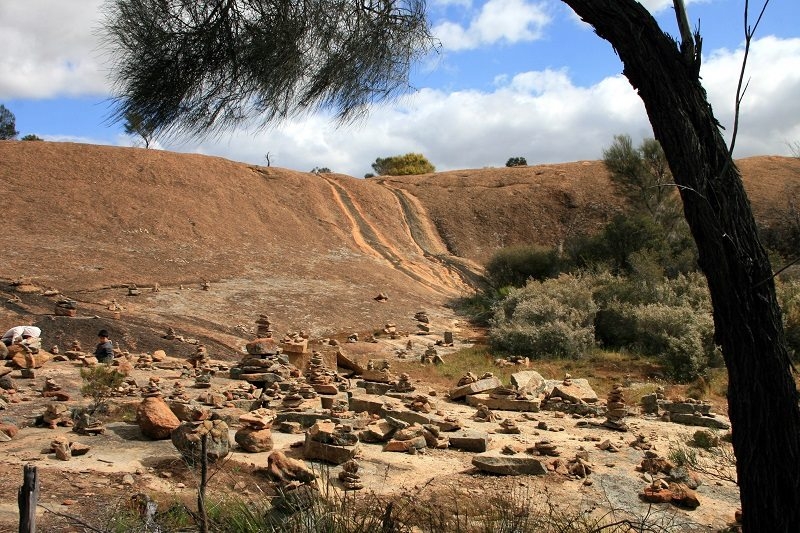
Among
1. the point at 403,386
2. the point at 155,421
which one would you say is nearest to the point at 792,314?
the point at 403,386

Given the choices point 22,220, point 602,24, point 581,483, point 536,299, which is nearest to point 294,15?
point 602,24

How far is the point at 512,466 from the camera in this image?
7.01 metres

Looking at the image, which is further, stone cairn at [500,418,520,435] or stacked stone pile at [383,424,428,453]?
stone cairn at [500,418,520,435]

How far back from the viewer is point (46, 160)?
27578 millimetres

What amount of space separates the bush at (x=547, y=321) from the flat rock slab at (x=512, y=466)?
10.3 m

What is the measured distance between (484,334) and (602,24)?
17062 mm

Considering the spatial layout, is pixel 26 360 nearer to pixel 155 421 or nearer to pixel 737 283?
pixel 155 421

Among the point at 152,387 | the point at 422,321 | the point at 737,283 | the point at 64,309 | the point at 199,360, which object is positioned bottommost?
the point at 152,387

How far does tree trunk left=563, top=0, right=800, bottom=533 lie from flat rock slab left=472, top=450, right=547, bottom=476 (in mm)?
3442

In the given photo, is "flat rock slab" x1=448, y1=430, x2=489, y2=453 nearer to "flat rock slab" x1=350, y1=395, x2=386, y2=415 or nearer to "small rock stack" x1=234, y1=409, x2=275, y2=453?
"flat rock slab" x1=350, y1=395, x2=386, y2=415

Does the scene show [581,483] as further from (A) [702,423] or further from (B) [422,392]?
(B) [422,392]

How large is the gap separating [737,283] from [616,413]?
671 cm

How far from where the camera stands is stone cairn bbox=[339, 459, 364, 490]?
250 inches

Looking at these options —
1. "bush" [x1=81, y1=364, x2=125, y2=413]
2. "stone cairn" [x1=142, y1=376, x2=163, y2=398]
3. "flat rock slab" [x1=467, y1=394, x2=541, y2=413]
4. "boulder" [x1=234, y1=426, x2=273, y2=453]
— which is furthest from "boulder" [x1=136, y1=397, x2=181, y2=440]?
"flat rock slab" [x1=467, y1=394, x2=541, y2=413]
